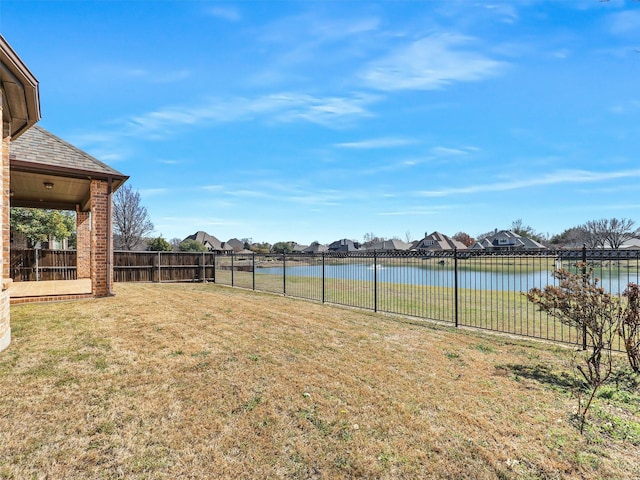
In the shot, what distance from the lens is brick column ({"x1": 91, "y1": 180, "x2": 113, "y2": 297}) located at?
825 centimetres

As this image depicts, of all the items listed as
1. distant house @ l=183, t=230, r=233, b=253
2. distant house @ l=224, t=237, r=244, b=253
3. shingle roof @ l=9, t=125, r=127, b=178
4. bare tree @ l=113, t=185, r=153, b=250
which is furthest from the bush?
distant house @ l=224, t=237, r=244, b=253

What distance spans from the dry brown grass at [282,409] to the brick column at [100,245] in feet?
9.45

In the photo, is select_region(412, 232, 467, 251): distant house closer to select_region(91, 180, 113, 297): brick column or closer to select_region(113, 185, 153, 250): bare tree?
select_region(113, 185, 153, 250): bare tree

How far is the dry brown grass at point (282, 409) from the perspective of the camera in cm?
234

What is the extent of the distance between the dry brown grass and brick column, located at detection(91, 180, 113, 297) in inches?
113

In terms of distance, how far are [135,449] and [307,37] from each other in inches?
323

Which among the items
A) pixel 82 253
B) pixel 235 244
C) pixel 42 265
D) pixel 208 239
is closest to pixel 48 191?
pixel 82 253

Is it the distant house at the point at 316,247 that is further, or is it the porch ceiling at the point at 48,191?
the distant house at the point at 316,247

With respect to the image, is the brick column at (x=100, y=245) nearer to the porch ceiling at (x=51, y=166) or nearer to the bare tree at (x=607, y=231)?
the porch ceiling at (x=51, y=166)

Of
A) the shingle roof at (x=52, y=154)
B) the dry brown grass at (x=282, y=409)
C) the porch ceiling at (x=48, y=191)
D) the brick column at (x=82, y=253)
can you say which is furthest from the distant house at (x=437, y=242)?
the dry brown grass at (x=282, y=409)

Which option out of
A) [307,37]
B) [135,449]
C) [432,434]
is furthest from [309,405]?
[307,37]

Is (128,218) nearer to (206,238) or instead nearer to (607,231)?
(206,238)

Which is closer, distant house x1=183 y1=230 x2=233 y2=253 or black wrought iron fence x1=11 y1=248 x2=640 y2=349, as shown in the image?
black wrought iron fence x1=11 y1=248 x2=640 y2=349

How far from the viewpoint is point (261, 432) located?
2.71 meters
